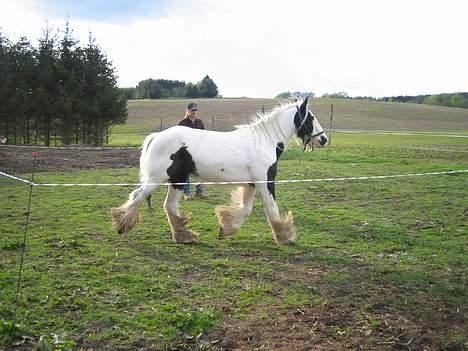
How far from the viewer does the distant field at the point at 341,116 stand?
48.4 metres

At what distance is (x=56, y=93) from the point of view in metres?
26.8

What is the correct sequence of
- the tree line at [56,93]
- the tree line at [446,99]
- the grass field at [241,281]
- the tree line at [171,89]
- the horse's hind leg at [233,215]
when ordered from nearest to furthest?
1. the grass field at [241,281]
2. the horse's hind leg at [233,215]
3. the tree line at [56,93]
4. the tree line at [446,99]
5. the tree line at [171,89]

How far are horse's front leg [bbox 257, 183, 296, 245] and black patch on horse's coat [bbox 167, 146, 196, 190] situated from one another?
1090mm

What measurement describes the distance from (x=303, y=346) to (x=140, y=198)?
3991mm

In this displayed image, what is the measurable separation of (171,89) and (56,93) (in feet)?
215

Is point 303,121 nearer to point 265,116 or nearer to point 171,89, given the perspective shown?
point 265,116

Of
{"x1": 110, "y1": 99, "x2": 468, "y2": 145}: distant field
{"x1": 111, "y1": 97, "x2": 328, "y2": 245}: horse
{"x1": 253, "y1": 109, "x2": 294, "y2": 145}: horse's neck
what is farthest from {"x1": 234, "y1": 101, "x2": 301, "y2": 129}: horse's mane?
{"x1": 110, "y1": 99, "x2": 468, "y2": 145}: distant field

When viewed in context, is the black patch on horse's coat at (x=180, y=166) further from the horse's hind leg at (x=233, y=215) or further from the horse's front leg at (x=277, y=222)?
the horse's front leg at (x=277, y=222)

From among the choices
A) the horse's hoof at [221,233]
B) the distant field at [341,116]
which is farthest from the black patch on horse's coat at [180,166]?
the distant field at [341,116]

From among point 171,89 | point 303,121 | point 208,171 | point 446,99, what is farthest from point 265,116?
point 171,89

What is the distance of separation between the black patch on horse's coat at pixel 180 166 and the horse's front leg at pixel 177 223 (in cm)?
29

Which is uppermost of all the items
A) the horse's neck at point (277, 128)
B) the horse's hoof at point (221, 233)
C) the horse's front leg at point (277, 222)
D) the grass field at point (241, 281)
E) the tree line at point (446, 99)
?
the tree line at point (446, 99)

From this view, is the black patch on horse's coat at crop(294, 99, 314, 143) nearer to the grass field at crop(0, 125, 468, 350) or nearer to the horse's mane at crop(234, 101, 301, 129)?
the horse's mane at crop(234, 101, 301, 129)

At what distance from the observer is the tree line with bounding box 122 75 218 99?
81062 millimetres
